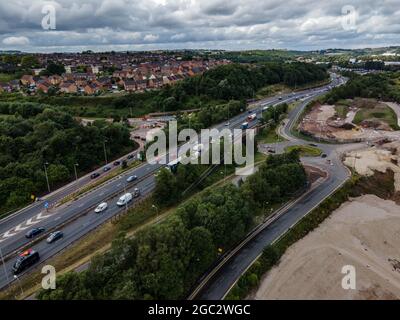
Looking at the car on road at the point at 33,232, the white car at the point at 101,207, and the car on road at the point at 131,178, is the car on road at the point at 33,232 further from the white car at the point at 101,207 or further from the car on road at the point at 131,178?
the car on road at the point at 131,178

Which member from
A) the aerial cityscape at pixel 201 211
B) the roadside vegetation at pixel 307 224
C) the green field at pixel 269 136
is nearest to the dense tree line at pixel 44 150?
the aerial cityscape at pixel 201 211

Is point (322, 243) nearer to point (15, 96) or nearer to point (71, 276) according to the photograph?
point (71, 276)

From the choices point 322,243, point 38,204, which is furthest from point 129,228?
point 322,243

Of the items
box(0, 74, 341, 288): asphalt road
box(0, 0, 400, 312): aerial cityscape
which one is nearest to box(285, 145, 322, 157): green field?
box(0, 0, 400, 312): aerial cityscape

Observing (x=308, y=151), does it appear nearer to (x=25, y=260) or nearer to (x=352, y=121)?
(x=352, y=121)

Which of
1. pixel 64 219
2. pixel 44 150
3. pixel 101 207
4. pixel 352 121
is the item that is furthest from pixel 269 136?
pixel 64 219

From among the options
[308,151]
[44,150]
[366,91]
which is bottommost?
[308,151]
